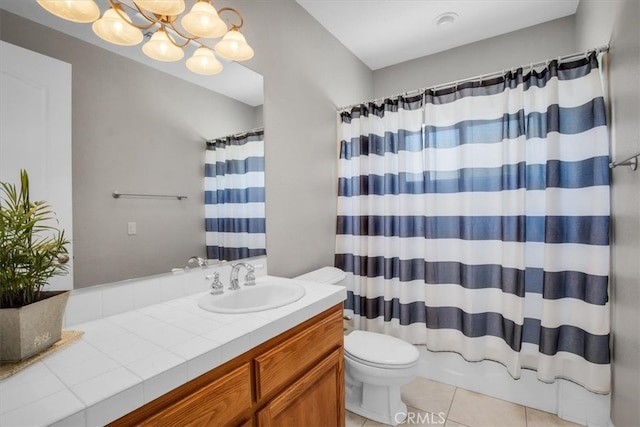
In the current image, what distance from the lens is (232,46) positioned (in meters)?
1.39

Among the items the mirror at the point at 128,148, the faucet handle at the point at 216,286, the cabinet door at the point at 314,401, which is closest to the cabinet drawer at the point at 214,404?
the cabinet door at the point at 314,401

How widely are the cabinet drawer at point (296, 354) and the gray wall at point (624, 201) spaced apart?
1250 millimetres

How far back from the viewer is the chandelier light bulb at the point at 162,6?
3.58 feet

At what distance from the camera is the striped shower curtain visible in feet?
5.24

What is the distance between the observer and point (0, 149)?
33.8 inches

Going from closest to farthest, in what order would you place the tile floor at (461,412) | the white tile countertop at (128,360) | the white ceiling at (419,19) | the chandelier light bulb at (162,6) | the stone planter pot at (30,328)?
the white tile countertop at (128,360)
the stone planter pot at (30,328)
the chandelier light bulb at (162,6)
the tile floor at (461,412)
the white ceiling at (419,19)

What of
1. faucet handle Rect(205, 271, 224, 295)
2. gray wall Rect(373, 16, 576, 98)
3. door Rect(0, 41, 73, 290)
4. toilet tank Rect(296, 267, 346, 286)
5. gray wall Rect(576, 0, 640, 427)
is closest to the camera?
door Rect(0, 41, 73, 290)

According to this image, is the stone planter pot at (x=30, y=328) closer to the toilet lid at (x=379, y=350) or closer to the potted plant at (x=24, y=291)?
the potted plant at (x=24, y=291)

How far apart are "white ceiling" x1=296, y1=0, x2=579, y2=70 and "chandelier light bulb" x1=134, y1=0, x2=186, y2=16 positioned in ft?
3.85

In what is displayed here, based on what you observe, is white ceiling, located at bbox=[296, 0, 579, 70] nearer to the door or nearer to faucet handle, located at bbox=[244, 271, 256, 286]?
the door

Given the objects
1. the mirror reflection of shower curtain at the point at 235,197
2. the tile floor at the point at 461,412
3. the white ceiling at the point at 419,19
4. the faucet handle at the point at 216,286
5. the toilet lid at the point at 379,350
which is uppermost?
the white ceiling at the point at 419,19

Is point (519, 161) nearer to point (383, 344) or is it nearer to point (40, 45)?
point (383, 344)

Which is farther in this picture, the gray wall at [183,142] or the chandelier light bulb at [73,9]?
the gray wall at [183,142]

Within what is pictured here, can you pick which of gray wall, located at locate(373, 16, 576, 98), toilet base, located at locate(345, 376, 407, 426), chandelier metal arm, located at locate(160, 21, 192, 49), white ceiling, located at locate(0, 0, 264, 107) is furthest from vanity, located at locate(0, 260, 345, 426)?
gray wall, located at locate(373, 16, 576, 98)
